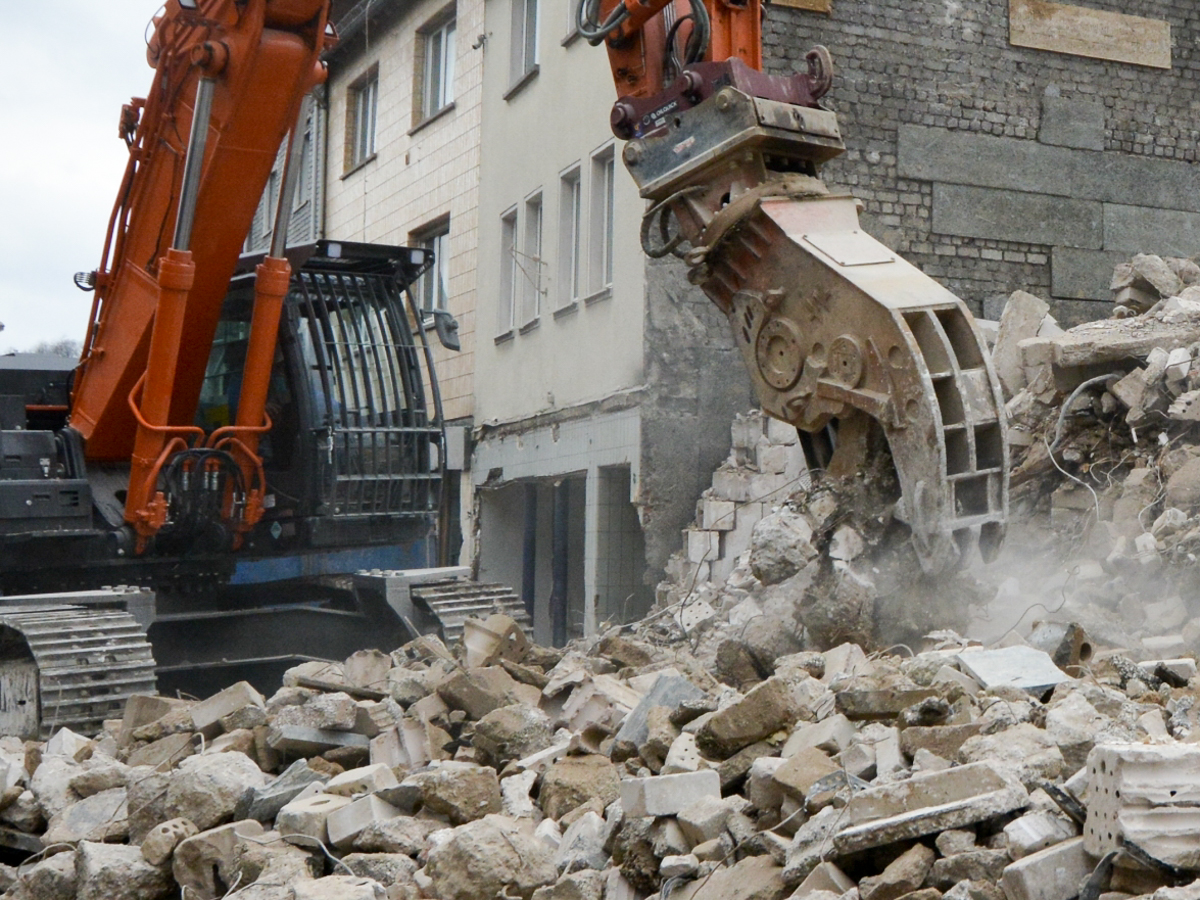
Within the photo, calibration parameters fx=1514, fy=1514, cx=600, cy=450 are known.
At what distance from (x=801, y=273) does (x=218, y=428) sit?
3658 millimetres

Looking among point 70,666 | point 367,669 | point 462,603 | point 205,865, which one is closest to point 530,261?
point 462,603

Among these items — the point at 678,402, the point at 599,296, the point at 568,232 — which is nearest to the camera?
the point at 678,402

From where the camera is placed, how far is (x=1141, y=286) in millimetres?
10688

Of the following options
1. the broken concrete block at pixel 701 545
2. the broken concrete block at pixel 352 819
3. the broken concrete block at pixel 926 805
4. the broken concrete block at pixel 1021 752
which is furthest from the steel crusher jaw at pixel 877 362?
the broken concrete block at pixel 701 545

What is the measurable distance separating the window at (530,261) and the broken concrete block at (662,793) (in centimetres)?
983

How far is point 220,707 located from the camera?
639cm

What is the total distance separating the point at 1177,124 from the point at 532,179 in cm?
571

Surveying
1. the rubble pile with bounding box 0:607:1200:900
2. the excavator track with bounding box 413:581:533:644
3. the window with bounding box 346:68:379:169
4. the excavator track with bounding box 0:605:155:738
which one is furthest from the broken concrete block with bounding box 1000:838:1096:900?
the window with bounding box 346:68:379:169

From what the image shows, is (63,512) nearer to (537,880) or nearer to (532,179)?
(537,880)

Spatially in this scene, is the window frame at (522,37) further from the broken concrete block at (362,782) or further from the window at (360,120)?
the broken concrete block at (362,782)

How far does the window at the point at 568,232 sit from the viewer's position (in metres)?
13.5

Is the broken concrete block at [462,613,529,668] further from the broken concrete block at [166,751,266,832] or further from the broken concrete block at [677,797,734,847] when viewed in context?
the broken concrete block at [677,797,734,847]

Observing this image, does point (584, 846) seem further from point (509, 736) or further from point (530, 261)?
point (530, 261)

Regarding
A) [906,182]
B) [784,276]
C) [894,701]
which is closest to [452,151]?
[906,182]
